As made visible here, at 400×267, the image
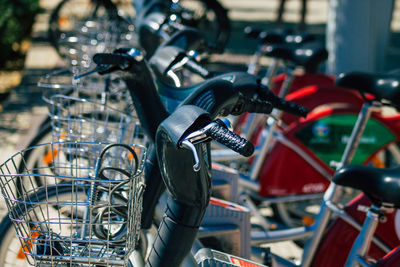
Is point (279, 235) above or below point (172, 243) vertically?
below

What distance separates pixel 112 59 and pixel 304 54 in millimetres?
1899

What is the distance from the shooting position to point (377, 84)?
2.38 meters

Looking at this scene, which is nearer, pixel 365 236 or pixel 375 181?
pixel 375 181

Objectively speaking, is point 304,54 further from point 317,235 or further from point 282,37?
point 317,235

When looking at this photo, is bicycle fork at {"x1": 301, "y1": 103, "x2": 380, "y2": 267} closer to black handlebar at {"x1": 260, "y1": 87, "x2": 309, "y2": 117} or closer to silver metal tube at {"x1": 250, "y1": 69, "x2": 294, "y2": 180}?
black handlebar at {"x1": 260, "y1": 87, "x2": 309, "y2": 117}

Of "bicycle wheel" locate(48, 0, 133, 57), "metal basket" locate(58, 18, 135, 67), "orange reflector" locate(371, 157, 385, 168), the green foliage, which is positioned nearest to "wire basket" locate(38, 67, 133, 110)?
"metal basket" locate(58, 18, 135, 67)

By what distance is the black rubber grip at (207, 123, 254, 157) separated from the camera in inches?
47.2

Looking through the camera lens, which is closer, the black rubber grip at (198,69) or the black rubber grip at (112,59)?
the black rubber grip at (112,59)

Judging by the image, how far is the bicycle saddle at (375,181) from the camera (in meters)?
1.74

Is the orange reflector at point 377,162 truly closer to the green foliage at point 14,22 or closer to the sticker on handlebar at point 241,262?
the sticker on handlebar at point 241,262

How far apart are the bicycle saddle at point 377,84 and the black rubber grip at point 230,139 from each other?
4.36ft

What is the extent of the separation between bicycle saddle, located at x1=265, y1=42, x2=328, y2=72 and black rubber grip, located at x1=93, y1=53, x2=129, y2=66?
6.06 ft

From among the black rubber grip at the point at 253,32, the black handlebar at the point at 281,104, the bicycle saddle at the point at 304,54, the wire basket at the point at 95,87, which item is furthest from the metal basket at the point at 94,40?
the black handlebar at the point at 281,104

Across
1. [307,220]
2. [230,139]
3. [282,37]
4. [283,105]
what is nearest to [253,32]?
[282,37]
